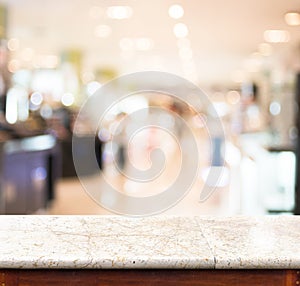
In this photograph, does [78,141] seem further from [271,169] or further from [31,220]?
[31,220]

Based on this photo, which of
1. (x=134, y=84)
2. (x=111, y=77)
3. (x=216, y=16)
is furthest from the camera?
(x=134, y=84)

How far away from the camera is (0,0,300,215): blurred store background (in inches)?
→ 265

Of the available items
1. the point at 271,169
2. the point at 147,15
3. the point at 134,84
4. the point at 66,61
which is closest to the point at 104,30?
the point at 147,15

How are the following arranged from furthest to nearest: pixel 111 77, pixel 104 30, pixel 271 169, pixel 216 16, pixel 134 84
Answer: pixel 134 84, pixel 111 77, pixel 104 30, pixel 216 16, pixel 271 169

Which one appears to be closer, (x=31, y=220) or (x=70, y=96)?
(x=31, y=220)

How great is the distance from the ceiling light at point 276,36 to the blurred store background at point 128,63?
0.02 m

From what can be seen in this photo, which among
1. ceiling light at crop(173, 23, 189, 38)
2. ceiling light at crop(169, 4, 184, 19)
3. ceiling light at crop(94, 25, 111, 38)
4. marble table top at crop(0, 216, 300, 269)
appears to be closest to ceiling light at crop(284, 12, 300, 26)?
ceiling light at crop(169, 4, 184, 19)

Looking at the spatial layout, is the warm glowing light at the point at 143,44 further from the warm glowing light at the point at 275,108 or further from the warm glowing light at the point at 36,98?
the warm glowing light at the point at 275,108

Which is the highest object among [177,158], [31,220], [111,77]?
[111,77]

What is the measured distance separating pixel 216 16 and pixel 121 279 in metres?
7.20

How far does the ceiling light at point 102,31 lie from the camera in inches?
389

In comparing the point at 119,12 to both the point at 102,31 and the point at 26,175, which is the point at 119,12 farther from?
the point at 26,175

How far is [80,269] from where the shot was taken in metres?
1.62

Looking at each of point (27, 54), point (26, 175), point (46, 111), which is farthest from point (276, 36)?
point (27, 54)
